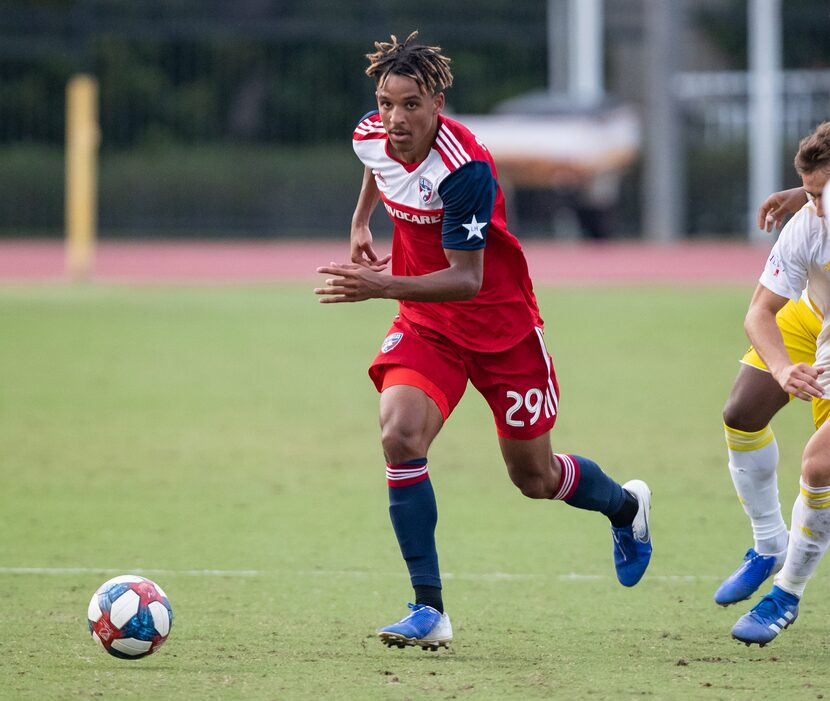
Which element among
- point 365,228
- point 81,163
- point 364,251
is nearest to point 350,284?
point 364,251

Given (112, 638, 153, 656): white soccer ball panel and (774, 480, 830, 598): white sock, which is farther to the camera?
(774, 480, 830, 598): white sock

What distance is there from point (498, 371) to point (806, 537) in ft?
4.36

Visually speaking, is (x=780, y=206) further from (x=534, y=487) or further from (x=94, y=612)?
(x=94, y=612)

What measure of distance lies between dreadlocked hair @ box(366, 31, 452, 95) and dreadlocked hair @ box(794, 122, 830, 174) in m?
1.32

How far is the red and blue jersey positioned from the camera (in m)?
5.61

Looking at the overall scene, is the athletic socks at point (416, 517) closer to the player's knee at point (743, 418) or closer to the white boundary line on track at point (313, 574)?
the white boundary line on track at point (313, 574)

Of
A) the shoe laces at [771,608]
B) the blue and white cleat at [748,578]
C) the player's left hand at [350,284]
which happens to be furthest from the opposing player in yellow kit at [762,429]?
the player's left hand at [350,284]

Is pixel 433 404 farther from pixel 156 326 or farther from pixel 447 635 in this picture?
pixel 156 326

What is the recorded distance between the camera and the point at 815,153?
535 centimetres

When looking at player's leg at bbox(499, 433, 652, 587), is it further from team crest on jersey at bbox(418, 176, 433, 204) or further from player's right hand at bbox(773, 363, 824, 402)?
player's right hand at bbox(773, 363, 824, 402)

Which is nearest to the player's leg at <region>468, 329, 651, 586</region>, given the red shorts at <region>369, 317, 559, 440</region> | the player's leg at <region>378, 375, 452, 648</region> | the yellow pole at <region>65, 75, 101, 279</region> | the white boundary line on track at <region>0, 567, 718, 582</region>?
the red shorts at <region>369, 317, 559, 440</region>

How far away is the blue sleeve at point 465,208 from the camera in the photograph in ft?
18.3

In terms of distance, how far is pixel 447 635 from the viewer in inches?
218

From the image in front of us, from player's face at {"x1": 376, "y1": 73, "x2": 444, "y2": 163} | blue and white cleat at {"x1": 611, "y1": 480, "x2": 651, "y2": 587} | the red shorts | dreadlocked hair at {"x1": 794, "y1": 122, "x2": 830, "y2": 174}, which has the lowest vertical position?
blue and white cleat at {"x1": 611, "y1": 480, "x2": 651, "y2": 587}
